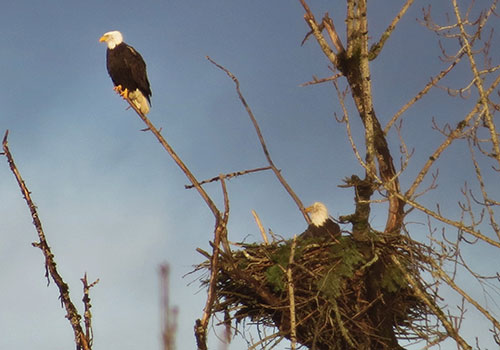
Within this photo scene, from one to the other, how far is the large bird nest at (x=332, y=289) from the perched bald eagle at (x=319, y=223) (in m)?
1.23

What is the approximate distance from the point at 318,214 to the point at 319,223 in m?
0.19

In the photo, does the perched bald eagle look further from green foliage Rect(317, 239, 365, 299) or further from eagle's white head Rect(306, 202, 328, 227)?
green foliage Rect(317, 239, 365, 299)

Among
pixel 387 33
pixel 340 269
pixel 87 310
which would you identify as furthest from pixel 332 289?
pixel 87 310

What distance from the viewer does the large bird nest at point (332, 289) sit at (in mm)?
8141

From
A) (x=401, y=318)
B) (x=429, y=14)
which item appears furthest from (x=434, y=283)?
(x=429, y=14)

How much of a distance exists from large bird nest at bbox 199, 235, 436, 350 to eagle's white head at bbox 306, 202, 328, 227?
162 centimetres

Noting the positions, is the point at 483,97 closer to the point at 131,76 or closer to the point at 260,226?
the point at 260,226

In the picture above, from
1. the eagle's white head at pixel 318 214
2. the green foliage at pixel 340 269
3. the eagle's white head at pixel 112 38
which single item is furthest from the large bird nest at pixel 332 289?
the eagle's white head at pixel 112 38

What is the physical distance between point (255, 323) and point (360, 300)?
1.21 metres

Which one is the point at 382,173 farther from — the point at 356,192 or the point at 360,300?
the point at 360,300

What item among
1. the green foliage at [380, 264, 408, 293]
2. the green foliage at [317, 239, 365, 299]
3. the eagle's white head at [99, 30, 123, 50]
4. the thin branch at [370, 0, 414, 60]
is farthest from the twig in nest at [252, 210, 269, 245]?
the eagle's white head at [99, 30, 123, 50]

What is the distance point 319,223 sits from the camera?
10141 millimetres

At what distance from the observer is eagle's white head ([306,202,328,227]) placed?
10215 millimetres

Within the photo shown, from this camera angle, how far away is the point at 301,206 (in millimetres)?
10352
